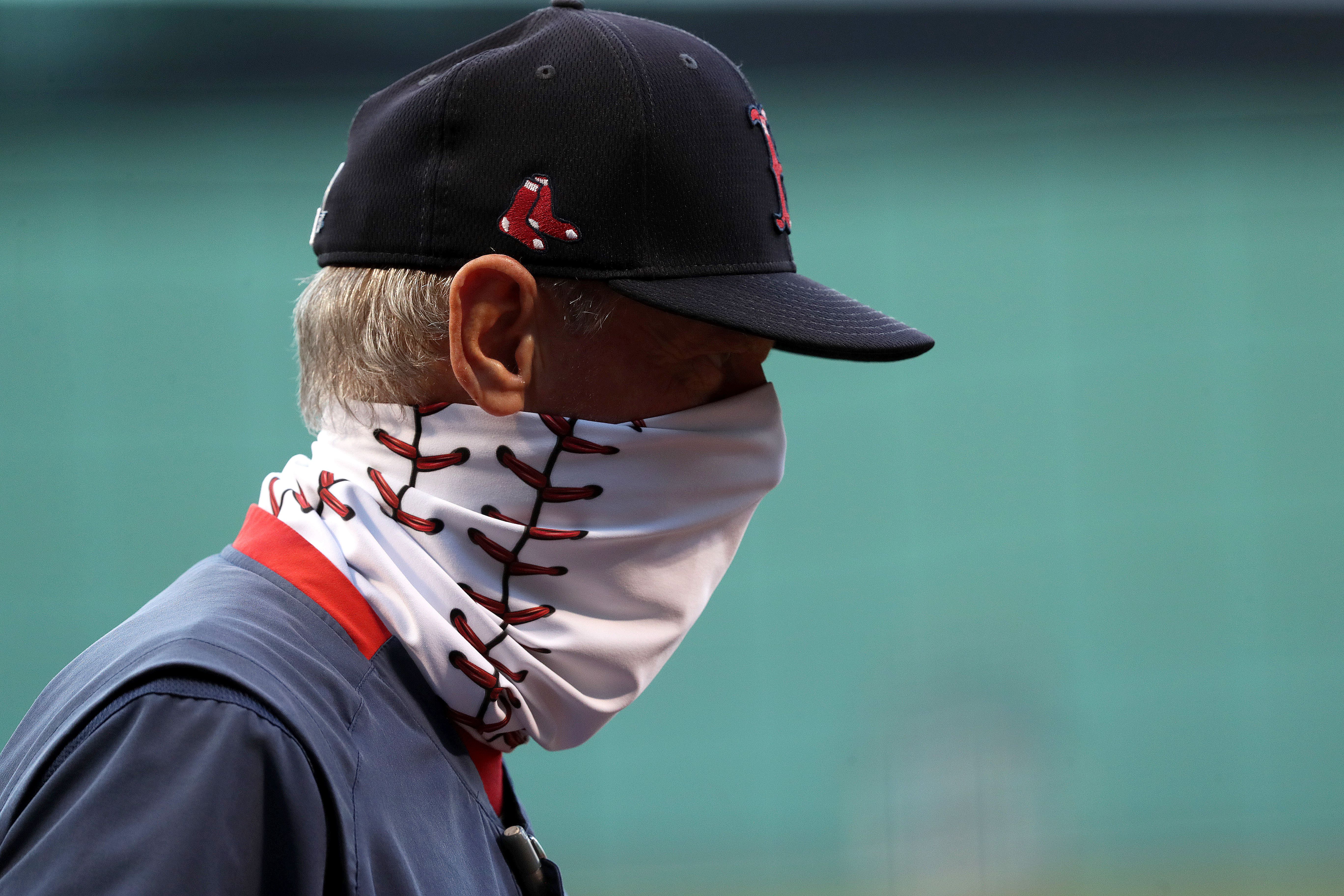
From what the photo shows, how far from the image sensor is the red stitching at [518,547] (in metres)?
1.02

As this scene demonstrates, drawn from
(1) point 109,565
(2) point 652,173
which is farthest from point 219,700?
(1) point 109,565

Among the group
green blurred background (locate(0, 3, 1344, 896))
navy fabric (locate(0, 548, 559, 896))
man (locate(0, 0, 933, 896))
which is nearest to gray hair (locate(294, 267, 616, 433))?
man (locate(0, 0, 933, 896))

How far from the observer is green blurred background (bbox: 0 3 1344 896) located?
2982mm

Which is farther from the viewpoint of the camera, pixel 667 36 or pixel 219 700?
pixel 667 36

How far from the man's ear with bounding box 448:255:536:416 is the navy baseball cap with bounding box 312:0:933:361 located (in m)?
0.02

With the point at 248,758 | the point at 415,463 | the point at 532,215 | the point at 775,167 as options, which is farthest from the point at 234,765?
the point at 775,167

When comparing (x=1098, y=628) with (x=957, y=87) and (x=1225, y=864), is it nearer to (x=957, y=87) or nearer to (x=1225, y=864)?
(x=1225, y=864)

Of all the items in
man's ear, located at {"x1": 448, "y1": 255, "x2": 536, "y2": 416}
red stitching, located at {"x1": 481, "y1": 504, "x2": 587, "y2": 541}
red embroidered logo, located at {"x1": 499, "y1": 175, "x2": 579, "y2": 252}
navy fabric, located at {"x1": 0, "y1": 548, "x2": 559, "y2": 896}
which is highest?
red embroidered logo, located at {"x1": 499, "y1": 175, "x2": 579, "y2": 252}

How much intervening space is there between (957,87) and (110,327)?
2538 mm

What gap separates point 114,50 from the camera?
2.90 meters

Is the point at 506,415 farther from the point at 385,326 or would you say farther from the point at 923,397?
the point at 923,397

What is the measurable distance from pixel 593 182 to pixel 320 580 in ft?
1.44

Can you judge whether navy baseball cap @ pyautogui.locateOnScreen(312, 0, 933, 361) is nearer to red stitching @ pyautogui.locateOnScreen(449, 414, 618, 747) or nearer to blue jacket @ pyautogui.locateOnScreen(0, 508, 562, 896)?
red stitching @ pyautogui.locateOnScreen(449, 414, 618, 747)

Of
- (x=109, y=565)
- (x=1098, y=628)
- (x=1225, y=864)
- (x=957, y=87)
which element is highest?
(x=957, y=87)
